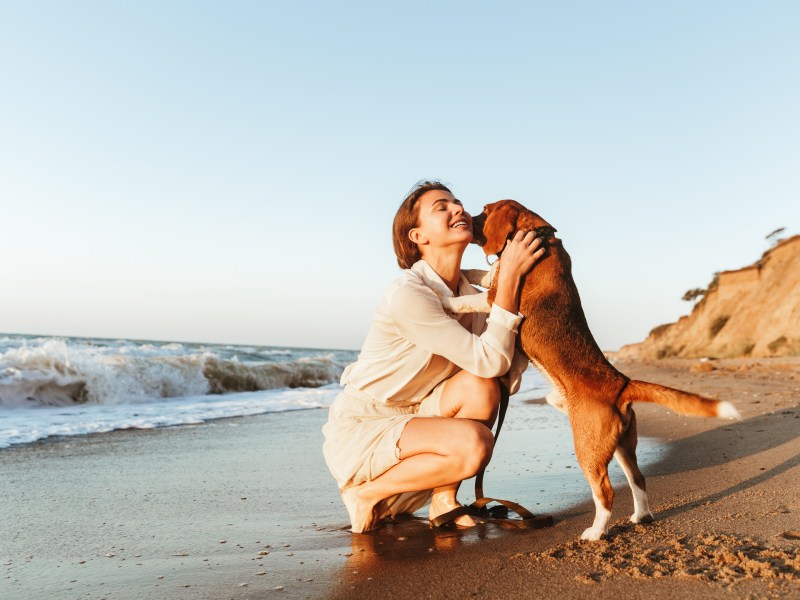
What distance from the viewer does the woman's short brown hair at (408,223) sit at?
12.1 ft

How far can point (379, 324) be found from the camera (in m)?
3.39

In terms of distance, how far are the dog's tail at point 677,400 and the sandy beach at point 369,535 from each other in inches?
20.2

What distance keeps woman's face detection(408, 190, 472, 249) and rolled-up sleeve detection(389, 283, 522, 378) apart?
452 millimetres

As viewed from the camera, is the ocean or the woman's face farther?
the ocean

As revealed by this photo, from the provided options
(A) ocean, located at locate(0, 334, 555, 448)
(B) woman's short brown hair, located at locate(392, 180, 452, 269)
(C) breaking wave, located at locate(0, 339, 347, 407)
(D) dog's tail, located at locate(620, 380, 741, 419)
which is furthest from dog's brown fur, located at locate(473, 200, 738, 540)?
(C) breaking wave, located at locate(0, 339, 347, 407)

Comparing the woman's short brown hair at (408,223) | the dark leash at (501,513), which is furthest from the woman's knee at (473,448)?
the woman's short brown hair at (408,223)

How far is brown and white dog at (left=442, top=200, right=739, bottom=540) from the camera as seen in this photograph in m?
2.85

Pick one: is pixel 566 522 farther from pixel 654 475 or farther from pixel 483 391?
pixel 654 475

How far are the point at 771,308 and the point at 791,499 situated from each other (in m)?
19.8

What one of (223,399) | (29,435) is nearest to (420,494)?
(29,435)

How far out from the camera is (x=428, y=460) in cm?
320

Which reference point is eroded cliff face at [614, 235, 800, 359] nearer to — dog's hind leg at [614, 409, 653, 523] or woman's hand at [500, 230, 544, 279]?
dog's hind leg at [614, 409, 653, 523]

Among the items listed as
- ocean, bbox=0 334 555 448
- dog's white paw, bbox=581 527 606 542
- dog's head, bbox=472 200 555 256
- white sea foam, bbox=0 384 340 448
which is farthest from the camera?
ocean, bbox=0 334 555 448

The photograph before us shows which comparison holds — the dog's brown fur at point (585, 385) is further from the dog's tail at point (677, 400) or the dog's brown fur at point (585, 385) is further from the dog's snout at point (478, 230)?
the dog's snout at point (478, 230)
